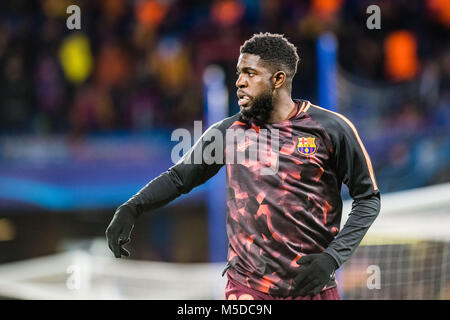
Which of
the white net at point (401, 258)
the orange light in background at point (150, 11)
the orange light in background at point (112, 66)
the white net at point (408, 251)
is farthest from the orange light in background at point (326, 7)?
the white net at point (408, 251)

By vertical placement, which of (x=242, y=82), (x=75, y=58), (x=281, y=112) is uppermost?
(x=75, y=58)

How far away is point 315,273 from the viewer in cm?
259

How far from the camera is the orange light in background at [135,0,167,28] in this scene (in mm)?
8929

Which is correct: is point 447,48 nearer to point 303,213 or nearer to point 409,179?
point 409,179

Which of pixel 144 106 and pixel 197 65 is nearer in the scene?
pixel 144 106

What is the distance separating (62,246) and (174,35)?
3.40m

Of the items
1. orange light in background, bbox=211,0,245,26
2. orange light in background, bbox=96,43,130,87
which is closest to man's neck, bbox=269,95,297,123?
orange light in background, bbox=96,43,130,87

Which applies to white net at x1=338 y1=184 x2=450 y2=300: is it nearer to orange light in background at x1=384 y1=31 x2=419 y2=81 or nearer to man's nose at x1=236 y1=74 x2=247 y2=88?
man's nose at x1=236 y1=74 x2=247 y2=88

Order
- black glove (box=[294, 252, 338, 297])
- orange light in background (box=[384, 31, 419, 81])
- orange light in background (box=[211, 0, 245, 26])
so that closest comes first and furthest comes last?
1. black glove (box=[294, 252, 338, 297])
2. orange light in background (box=[384, 31, 419, 81])
3. orange light in background (box=[211, 0, 245, 26])

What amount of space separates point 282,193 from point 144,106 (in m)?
5.22

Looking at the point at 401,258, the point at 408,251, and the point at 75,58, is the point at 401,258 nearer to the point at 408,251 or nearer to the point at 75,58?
the point at 408,251

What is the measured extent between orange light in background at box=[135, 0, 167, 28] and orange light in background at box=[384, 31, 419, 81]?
3165 mm

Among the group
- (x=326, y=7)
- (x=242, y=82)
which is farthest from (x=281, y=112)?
(x=326, y=7)

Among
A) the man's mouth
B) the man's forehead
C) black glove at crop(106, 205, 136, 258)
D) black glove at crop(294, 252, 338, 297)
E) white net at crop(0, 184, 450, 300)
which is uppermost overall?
the man's forehead
